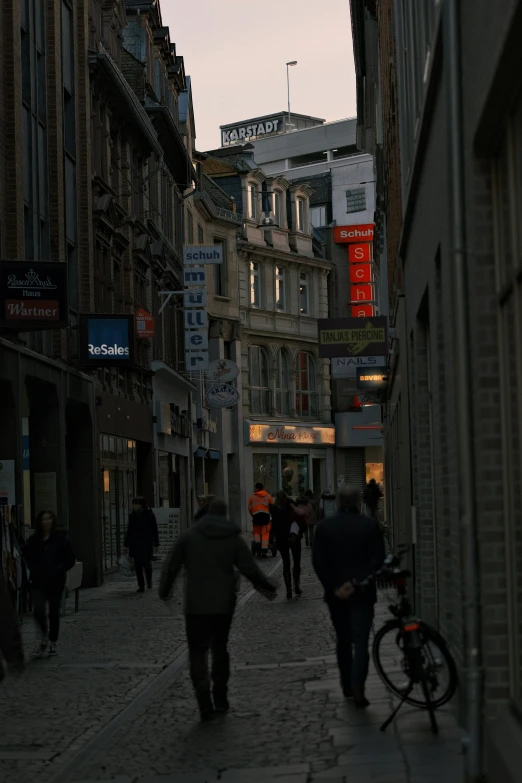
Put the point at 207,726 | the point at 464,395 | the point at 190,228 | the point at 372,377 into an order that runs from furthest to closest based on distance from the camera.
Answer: the point at 190,228 < the point at 372,377 < the point at 207,726 < the point at 464,395

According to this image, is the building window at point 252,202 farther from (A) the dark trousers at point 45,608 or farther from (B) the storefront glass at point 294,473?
(A) the dark trousers at point 45,608

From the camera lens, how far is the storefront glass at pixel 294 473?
64.7 m

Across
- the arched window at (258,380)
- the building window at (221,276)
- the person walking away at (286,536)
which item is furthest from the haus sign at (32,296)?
the arched window at (258,380)

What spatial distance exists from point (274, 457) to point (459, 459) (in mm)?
56006

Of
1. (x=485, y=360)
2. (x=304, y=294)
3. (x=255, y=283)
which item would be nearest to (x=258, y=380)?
(x=255, y=283)

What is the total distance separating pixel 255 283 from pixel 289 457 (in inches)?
314

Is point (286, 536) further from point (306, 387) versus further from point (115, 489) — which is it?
point (306, 387)

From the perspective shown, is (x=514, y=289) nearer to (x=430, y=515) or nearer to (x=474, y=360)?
(x=474, y=360)

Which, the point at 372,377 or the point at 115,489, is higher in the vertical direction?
the point at 372,377

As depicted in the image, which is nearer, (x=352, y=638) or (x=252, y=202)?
(x=352, y=638)

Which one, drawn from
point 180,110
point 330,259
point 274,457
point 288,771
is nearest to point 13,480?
point 288,771

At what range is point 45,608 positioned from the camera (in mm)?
16453

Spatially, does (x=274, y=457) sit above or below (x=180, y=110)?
below

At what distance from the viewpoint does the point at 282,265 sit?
66.1 meters
